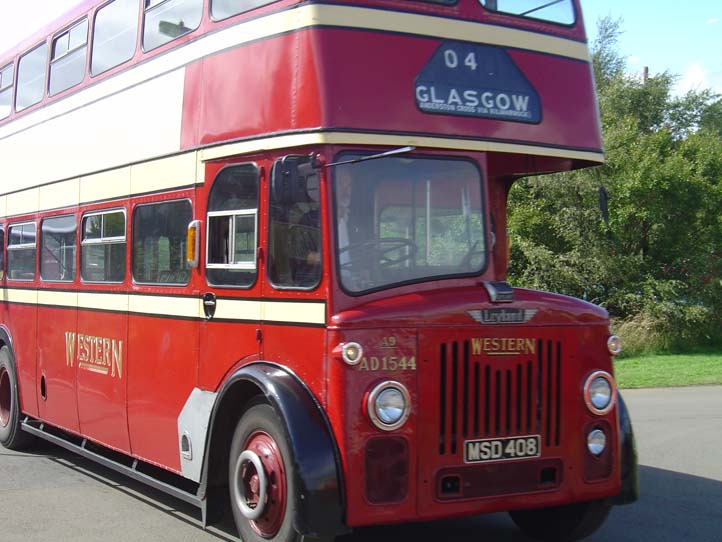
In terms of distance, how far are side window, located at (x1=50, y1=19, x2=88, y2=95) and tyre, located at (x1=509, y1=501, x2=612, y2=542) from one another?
587 cm

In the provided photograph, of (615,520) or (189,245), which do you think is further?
(615,520)

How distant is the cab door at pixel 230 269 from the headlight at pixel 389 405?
3.52 feet

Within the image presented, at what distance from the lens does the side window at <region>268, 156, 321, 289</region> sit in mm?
5566

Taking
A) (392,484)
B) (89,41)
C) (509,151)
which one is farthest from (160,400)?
(89,41)

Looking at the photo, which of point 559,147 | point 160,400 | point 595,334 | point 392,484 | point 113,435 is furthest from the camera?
point 113,435

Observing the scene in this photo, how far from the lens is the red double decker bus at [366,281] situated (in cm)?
539

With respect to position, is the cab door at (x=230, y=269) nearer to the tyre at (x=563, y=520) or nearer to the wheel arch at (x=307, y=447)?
the wheel arch at (x=307, y=447)

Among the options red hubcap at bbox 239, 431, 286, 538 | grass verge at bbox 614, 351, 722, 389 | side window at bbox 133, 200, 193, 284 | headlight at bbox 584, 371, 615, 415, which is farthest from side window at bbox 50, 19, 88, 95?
grass verge at bbox 614, 351, 722, 389

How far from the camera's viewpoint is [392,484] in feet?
17.6

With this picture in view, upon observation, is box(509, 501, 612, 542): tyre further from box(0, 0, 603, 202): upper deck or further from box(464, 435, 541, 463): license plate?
box(0, 0, 603, 202): upper deck

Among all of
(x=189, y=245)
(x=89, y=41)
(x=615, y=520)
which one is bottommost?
(x=615, y=520)

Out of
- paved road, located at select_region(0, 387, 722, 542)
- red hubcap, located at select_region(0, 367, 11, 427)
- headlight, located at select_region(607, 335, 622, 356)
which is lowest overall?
paved road, located at select_region(0, 387, 722, 542)

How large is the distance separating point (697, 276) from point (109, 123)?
18608 mm

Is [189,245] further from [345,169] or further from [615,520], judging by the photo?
[615,520]
